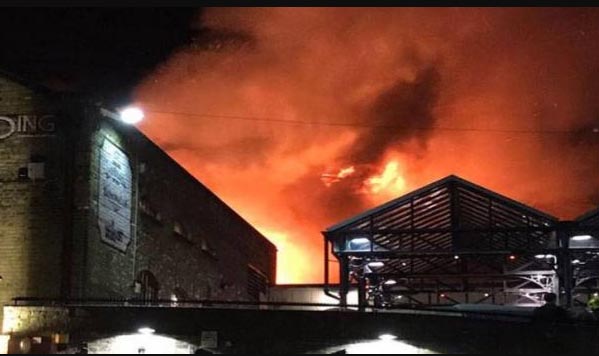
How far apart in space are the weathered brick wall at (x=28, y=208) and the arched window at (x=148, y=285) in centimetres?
380

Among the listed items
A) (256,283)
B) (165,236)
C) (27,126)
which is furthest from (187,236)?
(256,283)

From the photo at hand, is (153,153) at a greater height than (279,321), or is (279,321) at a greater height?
(153,153)

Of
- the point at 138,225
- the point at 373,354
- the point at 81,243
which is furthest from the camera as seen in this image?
the point at 138,225

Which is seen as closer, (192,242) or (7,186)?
(7,186)

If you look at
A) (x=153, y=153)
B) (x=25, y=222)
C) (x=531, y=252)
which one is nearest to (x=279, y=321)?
(x=25, y=222)

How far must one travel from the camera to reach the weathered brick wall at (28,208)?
2133 centimetres

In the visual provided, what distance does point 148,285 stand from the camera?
25.9m

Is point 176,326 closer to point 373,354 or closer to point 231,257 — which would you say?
point 373,354

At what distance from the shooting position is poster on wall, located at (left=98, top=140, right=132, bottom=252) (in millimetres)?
22625

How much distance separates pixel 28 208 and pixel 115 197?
2295 mm

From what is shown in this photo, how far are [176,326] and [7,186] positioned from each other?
5647mm

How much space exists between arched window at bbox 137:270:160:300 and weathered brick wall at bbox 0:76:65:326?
3.80 metres

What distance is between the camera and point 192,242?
30.4 m

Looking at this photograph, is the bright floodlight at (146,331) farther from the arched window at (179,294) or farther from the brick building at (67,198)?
the arched window at (179,294)
